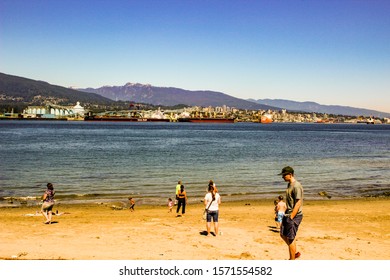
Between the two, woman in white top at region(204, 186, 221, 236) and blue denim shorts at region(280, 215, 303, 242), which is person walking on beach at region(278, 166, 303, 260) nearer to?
blue denim shorts at region(280, 215, 303, 242)

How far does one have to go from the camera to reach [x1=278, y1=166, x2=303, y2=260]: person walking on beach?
7.98 metres

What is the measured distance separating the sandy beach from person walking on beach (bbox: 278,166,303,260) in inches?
110

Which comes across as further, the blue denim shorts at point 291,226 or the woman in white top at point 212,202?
the woman in white top at point 212,202

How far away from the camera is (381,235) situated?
549 inches

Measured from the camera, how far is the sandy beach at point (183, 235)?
11016mm

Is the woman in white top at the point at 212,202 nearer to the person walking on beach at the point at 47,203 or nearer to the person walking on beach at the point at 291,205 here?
Answer: the person walking on beach at the point at 291,205

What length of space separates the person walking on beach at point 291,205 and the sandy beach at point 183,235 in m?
2.79

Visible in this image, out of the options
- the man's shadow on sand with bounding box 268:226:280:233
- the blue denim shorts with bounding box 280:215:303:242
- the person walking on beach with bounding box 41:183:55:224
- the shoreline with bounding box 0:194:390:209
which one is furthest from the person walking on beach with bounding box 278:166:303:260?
the shoreline with bounding box 0:194:390:209

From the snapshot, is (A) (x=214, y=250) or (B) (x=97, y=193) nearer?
(A) (x=214, y=250)

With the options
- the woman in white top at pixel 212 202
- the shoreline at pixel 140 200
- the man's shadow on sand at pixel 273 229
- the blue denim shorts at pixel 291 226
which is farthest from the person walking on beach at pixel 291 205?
the shoreline at pixel 140 200

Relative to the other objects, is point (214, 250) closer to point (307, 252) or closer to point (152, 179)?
point (307, 252)

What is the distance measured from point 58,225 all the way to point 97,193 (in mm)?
10551

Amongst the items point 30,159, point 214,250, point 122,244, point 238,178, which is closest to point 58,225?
point 122,244
